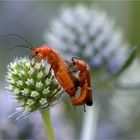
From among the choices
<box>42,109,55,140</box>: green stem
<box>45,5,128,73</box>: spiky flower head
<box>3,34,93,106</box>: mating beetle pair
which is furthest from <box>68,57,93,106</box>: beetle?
<box>45,5,128,73</box>: spiky flower head

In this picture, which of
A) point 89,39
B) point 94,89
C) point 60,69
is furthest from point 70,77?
point 89,39

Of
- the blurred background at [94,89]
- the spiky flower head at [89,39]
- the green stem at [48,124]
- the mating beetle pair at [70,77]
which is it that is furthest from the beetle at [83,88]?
the spiky flower head at [89,39]

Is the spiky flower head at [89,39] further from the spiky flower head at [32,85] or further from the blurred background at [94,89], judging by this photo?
the spiky flower head at [32,85]

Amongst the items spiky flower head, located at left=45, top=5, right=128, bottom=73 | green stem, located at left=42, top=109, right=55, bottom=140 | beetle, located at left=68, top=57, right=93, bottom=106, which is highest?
spiky flower head, located at left=45, top=5, right=128, bottom=73

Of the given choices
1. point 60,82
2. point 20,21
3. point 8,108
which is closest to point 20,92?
point 60,82

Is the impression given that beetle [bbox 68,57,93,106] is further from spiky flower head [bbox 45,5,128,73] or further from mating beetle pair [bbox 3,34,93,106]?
spiky flower head [bbox 45,5,128,73]

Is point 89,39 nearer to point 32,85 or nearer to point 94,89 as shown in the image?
point 94,89
